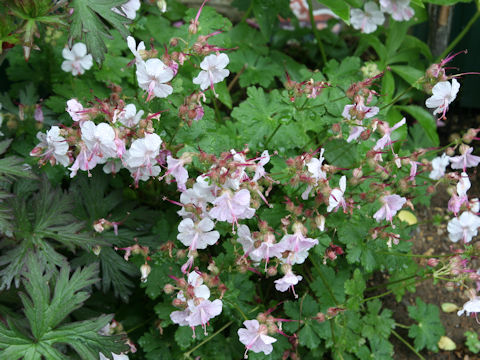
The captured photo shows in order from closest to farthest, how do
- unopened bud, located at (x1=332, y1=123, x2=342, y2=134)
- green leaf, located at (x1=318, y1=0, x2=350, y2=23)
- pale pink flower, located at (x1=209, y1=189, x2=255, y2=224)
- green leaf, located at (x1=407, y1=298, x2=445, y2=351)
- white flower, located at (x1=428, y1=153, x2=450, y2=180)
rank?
pale pink flower, located at (x1=209, y1=189, x2=255, y2=224) → unopened bud, located at (x1=332, y1=123, x2=342, y2=134) → white flower, located at (x1=428, y1=153, x2=450, y2=180) → green leaf, located at (x1=318, y1=0, x2=350, y2=23) → green leaf, located at (x1=407, y1=298, x2=445, y2=351)

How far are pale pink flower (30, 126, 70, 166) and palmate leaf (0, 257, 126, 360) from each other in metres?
0.34

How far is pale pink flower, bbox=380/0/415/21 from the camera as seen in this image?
7.45 feet

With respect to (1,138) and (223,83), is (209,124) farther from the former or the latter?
(1,138)

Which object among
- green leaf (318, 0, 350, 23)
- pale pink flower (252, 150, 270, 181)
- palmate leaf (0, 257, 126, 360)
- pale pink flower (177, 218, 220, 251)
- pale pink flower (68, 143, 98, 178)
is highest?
green leaf (318, 0, 350, 23)

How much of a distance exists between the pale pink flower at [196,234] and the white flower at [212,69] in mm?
416

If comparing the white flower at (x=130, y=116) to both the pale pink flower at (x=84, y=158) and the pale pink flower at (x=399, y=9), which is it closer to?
the pale pink flower at (x=84, y=158)

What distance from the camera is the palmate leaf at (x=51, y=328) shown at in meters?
1.46

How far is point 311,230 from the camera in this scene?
69.1 inches

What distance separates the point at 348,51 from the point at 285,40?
33 cm

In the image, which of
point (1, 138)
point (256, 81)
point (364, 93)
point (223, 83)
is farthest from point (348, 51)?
point (1, 138)

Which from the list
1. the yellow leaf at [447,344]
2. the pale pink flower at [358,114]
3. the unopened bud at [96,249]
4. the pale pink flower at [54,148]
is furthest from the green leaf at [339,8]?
the yellow leaf at [447,344]

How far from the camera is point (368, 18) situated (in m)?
2.37

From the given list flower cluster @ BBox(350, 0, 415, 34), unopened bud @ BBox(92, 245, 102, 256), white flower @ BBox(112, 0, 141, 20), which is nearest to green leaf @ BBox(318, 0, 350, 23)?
flower cluster @ BBox(350, 0, 415, 34)

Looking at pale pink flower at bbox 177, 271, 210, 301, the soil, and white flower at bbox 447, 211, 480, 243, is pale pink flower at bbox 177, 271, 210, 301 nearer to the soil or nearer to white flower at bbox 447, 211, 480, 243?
white flower at bbox 447, 211, 480, 243
